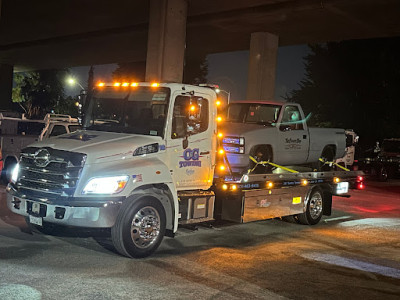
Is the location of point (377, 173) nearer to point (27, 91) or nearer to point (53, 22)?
point (53, 22)

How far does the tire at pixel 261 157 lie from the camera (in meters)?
10.5

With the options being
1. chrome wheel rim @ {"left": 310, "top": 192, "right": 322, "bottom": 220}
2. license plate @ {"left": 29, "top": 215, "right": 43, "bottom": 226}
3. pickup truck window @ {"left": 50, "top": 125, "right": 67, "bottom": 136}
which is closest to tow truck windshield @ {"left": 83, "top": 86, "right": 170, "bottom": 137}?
license plate @ {"left": 29, "top": 215, "right": 43, "bottom": 226}

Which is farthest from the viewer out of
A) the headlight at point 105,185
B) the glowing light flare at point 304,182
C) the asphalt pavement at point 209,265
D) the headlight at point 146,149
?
the glowing light flare at point 304,182

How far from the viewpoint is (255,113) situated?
37.5ft

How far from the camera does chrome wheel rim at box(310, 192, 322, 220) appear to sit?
453 inches

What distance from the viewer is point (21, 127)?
51.9 feet

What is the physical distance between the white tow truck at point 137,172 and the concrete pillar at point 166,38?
12.3 m

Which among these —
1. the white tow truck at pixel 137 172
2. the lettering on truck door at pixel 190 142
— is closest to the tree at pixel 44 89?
the white tow truck at pixel 137 172

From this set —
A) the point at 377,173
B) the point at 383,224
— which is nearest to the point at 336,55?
the point at 377,173

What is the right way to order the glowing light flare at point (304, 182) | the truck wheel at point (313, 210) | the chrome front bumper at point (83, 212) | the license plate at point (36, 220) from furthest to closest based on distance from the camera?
1. the truck wheel at point (313, 210)
2. the glowing light flare at point (304, 182)
3. the license plate at point (36, 220)
4. the chrome front bumper at point (83, 212)

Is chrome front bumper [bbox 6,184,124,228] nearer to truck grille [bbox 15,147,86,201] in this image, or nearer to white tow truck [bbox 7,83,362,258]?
white tow truck [bbox 7,83,362,258]

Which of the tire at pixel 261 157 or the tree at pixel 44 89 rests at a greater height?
the tree at pixel 44 89

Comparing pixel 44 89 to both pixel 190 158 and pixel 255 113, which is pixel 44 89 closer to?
pixel 255 113

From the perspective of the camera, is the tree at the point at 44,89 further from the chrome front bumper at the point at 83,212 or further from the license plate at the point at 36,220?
the chrome front bumper at the point at 83,212
